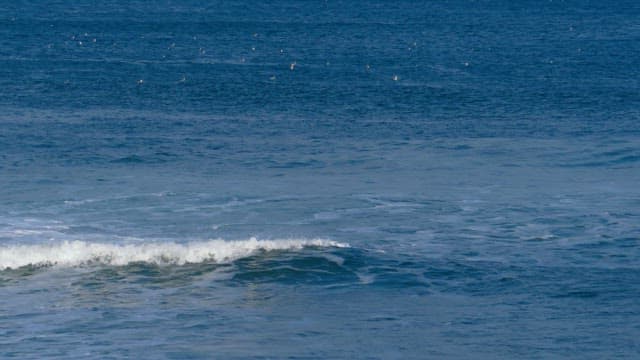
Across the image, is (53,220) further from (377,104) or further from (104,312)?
(377,104)

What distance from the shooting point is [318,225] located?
403 feet

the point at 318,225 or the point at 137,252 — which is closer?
the point at 137,252

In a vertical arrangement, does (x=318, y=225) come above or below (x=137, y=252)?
below

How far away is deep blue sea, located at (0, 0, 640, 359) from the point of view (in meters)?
95.1

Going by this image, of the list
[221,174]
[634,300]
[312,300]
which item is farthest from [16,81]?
[634,300]

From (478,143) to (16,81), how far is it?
69.1 meters

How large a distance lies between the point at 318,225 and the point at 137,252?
16.6m

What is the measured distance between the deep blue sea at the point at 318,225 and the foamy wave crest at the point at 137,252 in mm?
215

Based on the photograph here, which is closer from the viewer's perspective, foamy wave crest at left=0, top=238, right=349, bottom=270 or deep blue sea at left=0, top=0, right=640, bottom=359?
deep blue sea at left=0, top=0, right=640, bottom=359

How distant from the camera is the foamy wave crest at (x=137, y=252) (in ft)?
366

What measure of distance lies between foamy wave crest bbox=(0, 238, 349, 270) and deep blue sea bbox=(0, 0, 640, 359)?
215 millimetres

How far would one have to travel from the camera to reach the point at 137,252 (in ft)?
372

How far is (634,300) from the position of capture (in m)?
101

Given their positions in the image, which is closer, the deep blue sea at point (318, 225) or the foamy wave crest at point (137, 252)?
the deep blue sea at point (318, 225)
